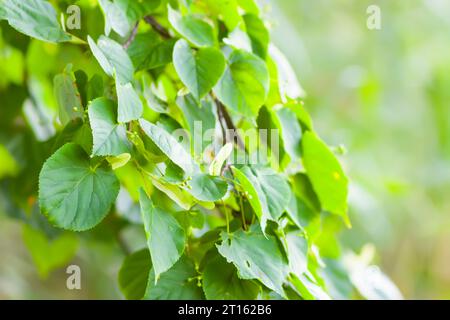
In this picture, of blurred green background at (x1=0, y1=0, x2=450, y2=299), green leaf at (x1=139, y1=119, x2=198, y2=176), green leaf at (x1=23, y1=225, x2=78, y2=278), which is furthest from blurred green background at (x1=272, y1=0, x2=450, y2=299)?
green leaf at (x1=139, y1=119, x2=198, y2=176)

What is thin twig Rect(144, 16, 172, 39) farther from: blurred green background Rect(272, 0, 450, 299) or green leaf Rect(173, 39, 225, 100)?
blurred green background Rect(272, 0, 450, 299)

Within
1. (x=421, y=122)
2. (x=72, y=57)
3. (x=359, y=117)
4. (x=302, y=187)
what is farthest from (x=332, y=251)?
(x=421, y=122)

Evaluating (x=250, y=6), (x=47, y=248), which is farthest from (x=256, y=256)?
(x=47, y=248)

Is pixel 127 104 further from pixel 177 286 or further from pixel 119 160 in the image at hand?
pixel 177 286

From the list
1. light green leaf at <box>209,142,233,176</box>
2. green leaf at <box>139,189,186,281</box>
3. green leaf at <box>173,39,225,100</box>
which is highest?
green leaf at <box>173,39,225,100</box>

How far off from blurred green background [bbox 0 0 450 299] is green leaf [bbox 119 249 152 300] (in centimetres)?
61

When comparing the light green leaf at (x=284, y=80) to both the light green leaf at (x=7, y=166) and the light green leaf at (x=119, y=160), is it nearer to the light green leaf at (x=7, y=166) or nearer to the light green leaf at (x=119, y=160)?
the light green leaf at (x=119, y=160)

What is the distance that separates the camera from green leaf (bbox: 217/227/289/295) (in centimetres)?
45

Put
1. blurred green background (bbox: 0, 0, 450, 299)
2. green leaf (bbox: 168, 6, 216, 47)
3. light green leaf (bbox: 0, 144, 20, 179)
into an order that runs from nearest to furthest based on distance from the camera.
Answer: green leaf (bbox: 168, 6, 216, 47) < light green leaf (bbox: 0, 144, 20, 179) < blurred green background (bbox: 0, 0, 450, 299)

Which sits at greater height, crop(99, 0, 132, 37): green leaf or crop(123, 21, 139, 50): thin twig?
crop(99, 0, 132, 37): green leaf

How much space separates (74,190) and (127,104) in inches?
2.7
